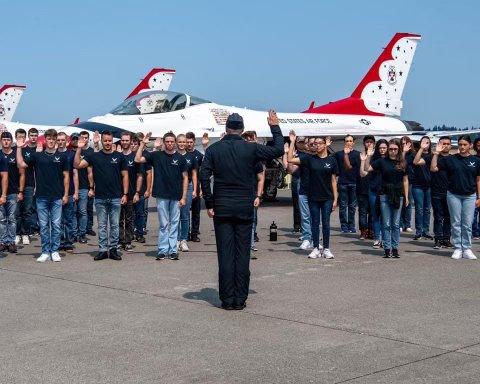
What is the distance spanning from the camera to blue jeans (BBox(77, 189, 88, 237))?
14.3 meters

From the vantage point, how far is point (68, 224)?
42.8 feet

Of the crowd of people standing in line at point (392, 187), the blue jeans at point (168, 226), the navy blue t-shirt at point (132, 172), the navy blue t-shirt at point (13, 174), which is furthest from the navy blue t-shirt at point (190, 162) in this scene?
the navy blue t-shirt at point (13, 174)

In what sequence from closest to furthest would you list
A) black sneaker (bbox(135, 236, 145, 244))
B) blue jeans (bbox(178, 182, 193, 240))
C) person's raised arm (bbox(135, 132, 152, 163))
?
person's raised arm (bbox(135, 132, 152, 163))
blue jeans (bbox(178, 182, 193, 240))
black sneaker (bbox(135, 236, 145, 244))

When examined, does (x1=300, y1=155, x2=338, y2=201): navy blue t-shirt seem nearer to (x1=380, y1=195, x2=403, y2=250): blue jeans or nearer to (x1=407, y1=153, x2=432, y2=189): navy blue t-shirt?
(x1=380, y1=195, x2=403, y2=250): blue jeans

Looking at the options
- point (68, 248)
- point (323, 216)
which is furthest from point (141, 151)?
point (323, 216)

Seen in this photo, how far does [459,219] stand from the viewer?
1191 cm

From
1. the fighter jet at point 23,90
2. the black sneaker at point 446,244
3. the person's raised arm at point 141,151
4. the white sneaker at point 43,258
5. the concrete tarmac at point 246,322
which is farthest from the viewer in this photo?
the fighter jet at point 23,90

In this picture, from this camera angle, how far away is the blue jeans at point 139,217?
14.3 meters

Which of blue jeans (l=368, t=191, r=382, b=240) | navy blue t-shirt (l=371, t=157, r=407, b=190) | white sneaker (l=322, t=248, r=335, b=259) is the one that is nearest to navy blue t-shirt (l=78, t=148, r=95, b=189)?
white sneaker (l=322, t=248, r=335, b=259)

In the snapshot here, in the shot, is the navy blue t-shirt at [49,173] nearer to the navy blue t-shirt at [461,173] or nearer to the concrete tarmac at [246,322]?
the concrete tarmac at [246,322]

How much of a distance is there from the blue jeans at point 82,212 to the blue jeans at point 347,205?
16.9ft

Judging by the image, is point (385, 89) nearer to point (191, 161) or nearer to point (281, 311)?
point (191, 161)

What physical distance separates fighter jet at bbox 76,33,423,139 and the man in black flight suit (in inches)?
495

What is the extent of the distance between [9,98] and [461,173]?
46397 mm
